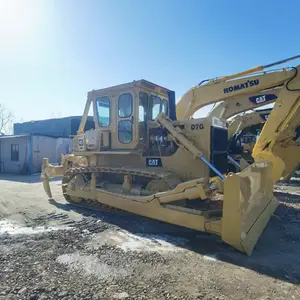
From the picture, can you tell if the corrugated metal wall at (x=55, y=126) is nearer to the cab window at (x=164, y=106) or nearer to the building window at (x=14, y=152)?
the building window at (x=14, y=152)

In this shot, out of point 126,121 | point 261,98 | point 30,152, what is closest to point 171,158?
point 126,121

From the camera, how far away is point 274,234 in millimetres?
4855

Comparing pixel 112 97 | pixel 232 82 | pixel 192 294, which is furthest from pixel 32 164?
Result: pixel 192 294

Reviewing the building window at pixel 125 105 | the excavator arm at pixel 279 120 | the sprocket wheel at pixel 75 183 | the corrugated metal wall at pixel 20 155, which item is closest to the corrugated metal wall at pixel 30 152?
the corrugated metal wall at pixel 20 155

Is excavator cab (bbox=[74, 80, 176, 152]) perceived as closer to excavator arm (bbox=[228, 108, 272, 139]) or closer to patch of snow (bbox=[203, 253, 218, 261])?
patch of snow (bbox=[203, 253, 218, 261])

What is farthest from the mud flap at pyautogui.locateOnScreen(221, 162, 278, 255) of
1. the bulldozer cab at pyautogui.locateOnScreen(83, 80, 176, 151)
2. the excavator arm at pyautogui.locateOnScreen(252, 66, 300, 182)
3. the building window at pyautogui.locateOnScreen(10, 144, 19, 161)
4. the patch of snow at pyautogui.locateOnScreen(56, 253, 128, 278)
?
the building window at pyautogui.locateOnScreen(10, 144, 19, 161)

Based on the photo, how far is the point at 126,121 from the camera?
6.42m

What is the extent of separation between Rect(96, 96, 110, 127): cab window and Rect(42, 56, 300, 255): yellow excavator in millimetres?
25

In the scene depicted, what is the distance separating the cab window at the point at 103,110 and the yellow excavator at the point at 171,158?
0.02 m

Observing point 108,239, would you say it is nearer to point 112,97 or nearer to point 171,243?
point 171,243

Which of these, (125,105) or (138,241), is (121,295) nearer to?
(138,241)

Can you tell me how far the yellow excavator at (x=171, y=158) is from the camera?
4.69 metres

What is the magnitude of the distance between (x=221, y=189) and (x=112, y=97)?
3.62 metres

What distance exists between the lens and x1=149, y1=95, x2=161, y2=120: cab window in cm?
668
